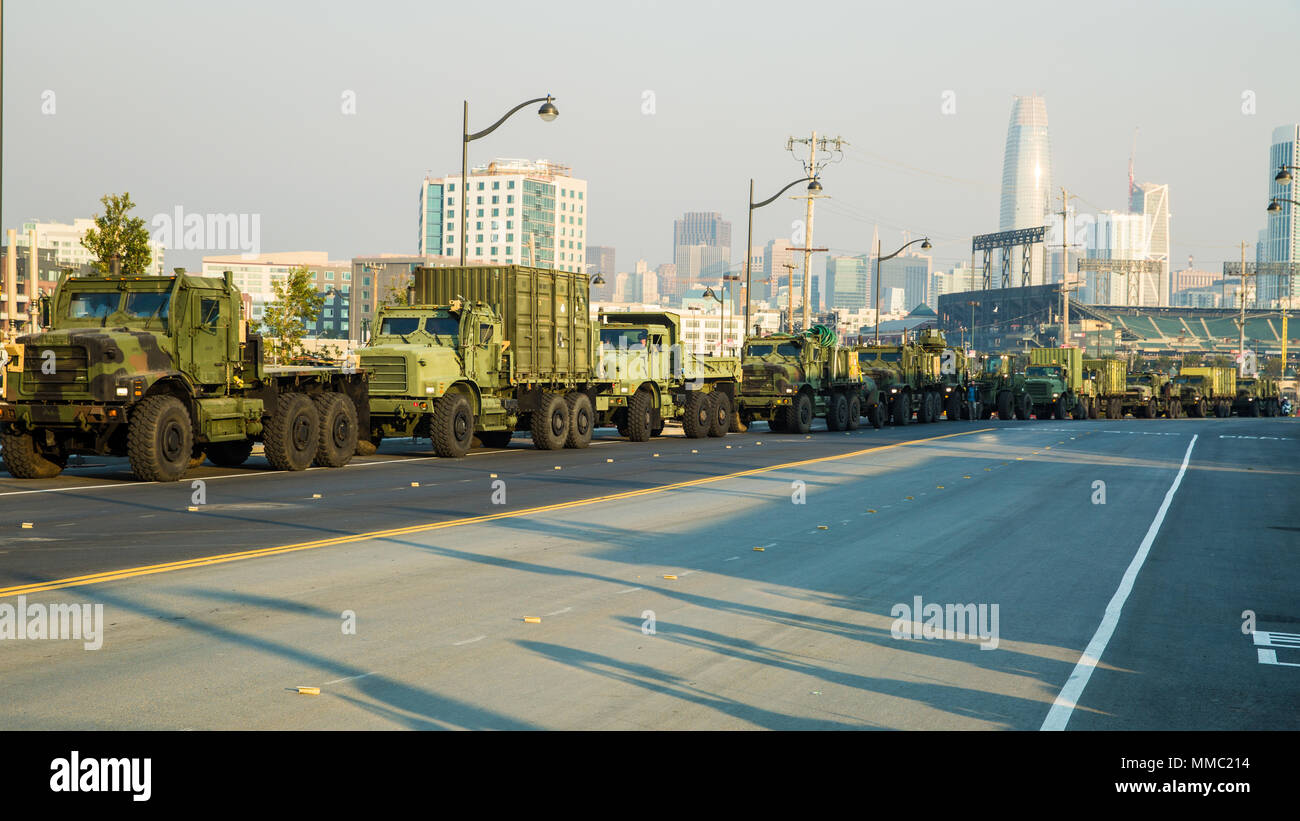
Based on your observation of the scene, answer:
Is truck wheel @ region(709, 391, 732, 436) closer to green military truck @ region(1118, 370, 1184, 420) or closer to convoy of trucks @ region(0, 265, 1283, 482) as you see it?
convoy of trucks @ region(0, 265, 1283, 482)

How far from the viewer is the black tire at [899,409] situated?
44.6m

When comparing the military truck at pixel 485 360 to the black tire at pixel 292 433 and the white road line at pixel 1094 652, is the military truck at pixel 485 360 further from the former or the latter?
the white road line at pixel 1094 652

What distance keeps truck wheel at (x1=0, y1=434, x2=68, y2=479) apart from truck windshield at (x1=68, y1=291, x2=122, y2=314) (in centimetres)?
210

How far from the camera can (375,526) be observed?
14039 millimetres

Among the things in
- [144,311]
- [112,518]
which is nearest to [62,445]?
[144,311]

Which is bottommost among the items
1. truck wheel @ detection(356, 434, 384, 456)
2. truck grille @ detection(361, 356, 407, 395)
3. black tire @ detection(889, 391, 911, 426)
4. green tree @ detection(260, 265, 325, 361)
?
truck wheel @ detection(356, 434, 384, 456)

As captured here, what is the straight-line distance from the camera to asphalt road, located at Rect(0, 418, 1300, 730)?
22.2 ft

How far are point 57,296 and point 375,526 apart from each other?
8918 mm

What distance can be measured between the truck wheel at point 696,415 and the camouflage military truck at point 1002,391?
24.6 m

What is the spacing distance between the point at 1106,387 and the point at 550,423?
4479 centimetres

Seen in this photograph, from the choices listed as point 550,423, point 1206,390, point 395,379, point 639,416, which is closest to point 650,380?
point 639,416

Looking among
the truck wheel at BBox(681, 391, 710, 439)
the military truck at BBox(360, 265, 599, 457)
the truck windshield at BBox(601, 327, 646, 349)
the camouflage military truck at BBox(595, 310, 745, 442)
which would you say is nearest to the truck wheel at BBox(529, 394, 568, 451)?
the military truck at BBox(360, 265, 599, 457)

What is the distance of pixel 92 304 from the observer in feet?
63.9

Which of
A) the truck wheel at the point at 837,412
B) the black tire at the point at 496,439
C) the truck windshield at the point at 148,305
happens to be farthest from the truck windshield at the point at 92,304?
the truck wheel at the point at 837,412
